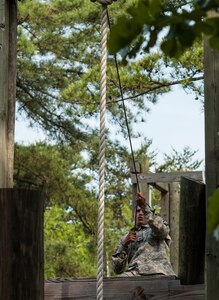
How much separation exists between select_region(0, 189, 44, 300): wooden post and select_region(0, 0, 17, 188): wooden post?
62 cm

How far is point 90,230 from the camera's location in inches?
516

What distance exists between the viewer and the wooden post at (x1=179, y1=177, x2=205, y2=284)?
114 inches

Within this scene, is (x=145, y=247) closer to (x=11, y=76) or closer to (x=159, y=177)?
(x=11, y=76)

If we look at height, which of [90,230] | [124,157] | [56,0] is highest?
[56,0]

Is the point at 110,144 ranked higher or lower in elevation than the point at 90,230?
higher

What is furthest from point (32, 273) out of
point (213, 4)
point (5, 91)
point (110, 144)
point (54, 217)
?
point (54, 217)

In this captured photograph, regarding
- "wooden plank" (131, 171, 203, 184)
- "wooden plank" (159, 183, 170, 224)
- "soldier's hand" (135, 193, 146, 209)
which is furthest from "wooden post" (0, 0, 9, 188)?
"wooden plank" (159, 183, 170, 224)

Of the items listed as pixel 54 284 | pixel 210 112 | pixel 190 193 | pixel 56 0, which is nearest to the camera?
pixel 210 112

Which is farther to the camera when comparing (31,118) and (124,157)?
(124,157)

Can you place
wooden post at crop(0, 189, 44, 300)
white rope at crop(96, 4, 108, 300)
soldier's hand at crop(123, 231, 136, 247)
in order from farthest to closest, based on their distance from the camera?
soldier's hand at crop(123, 231, 136, 247) < white rope at crop(96, 4, 108, 300) < wooden post at crop(0, 189, 44, 300)

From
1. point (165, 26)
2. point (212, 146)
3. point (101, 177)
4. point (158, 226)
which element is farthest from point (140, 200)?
point (165, 26)

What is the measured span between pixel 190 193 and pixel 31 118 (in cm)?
919

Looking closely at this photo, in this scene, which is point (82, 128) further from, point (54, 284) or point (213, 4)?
point (213, 4)

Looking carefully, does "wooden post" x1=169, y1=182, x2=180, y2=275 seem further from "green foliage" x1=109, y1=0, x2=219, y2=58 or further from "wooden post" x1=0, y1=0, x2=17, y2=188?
"green foliage" x1=109, y1=0, x2=219, y2=58
